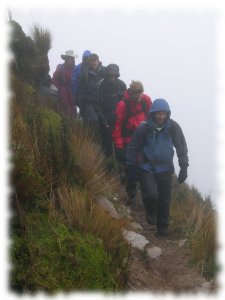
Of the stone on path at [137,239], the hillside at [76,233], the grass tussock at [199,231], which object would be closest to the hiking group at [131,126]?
the grass tussock at [199,231]

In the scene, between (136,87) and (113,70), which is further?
(113,70)

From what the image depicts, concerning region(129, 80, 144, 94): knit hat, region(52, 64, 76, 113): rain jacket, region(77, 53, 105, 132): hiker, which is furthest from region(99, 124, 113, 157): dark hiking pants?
region(129, 80, 144, 94): knit hat

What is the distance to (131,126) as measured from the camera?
740 cm

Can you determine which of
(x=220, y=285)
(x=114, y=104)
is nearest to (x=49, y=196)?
(x=220, y=285)

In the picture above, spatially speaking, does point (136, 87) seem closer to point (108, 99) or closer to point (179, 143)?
point (108, 99)

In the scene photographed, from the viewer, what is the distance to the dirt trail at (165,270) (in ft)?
15.2

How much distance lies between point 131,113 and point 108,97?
948mm

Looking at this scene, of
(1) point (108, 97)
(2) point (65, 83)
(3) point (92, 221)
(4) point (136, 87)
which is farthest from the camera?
(2) point (65, 83)

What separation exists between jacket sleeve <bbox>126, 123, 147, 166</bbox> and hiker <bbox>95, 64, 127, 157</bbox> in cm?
186

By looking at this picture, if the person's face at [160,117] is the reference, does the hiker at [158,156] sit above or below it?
below

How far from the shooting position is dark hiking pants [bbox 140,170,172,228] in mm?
6285

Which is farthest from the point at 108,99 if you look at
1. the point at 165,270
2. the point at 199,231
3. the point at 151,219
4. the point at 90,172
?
the point at 165,270

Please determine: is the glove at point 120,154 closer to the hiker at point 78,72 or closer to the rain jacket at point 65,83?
the hiker at point 78,72

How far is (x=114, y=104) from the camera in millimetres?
8211
